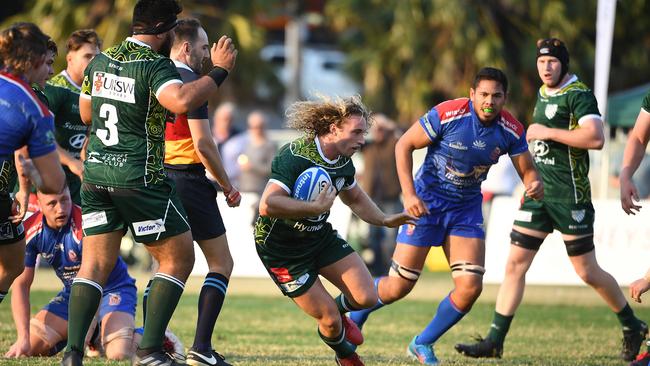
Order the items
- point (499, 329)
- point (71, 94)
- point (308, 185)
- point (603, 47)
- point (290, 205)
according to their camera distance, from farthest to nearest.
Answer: point (603, 47), point (499, 329), point (71, 94), point (308, 185), point (290, 205)

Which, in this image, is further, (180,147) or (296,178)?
(180,147)

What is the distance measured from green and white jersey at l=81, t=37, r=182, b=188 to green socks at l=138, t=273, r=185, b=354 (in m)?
0.57

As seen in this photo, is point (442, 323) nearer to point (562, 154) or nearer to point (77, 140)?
point (562, 154)

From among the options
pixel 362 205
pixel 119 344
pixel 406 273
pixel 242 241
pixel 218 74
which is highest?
pixel 218 74

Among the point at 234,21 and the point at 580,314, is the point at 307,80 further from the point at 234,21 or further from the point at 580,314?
the point at 580,314

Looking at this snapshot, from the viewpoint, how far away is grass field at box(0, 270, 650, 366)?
7794 mm

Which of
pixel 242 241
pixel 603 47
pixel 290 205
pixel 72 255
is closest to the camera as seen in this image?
pixel 290 205

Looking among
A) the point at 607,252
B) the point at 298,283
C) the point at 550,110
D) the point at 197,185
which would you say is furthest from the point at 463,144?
the point at 607,252

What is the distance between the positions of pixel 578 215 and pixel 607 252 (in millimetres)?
4103

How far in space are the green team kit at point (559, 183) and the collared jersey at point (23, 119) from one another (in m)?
4.37

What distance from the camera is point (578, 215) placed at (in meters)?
8.44

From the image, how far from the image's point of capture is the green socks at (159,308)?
5.82 metres

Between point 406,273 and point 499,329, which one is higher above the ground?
point 406,273

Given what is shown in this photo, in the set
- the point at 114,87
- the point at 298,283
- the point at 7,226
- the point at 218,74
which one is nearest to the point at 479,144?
the point at 298,283
